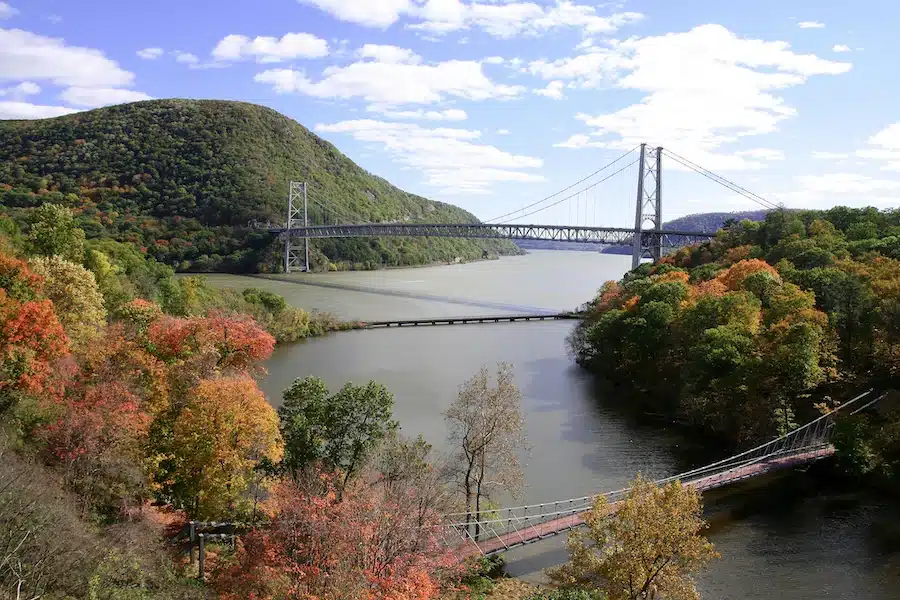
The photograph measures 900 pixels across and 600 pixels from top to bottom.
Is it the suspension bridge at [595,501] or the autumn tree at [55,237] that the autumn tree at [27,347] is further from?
the autumn tree at [55,237]

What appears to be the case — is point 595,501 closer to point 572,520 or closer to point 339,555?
point 572,520

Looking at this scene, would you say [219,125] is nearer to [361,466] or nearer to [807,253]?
[807,253]

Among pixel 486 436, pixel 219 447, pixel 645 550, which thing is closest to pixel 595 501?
pixel 645 550

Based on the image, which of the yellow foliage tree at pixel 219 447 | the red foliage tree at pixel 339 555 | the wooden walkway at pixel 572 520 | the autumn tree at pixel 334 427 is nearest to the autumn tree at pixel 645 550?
the wooden walkway at pixel 572 520

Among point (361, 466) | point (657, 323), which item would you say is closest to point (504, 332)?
point (657, 323)

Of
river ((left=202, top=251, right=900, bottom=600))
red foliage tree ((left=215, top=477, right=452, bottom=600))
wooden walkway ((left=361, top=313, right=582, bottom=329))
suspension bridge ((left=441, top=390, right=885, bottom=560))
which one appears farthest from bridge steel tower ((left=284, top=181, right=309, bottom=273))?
red foliage tree ((left=215, top=477, right=452, bottom=600))

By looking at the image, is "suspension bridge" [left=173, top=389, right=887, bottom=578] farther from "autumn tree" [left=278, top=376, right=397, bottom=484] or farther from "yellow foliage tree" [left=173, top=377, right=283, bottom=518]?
"autumn tree" [left=278, top=376, right=397, bottom=484]
